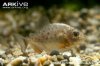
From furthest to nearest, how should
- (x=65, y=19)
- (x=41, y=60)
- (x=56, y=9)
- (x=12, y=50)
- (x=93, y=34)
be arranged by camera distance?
1. (x=56, y=9)
2. (x=65, y=19)
3. (x=93, y=34)
4. (x=12, y=50)
5. (x=41, y=60)

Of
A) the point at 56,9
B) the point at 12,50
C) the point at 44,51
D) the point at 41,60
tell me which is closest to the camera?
the point at 41,60

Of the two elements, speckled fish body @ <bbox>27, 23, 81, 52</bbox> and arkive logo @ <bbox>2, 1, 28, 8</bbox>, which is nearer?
speckled fish body @ <bbox>27, 23, 81, 52</bbox>

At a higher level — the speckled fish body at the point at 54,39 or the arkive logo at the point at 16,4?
the arkive logo at the point at 16,4

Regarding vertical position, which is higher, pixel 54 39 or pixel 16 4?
pixel 16 4

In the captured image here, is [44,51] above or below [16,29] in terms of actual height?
below

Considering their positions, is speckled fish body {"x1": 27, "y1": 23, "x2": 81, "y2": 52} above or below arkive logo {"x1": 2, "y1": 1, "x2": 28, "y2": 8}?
below

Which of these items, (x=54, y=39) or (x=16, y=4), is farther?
(x=16, y=4)

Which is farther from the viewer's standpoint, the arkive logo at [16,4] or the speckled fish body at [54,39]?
the arkive logo at [16,4]

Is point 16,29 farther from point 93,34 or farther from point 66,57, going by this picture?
point 66,57

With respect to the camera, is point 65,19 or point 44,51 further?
point 65,19

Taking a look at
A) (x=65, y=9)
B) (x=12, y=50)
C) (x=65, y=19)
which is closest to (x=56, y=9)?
(x=65, y=9)

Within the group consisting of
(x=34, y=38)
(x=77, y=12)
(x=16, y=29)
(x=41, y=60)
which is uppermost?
(x=77, y=12)
